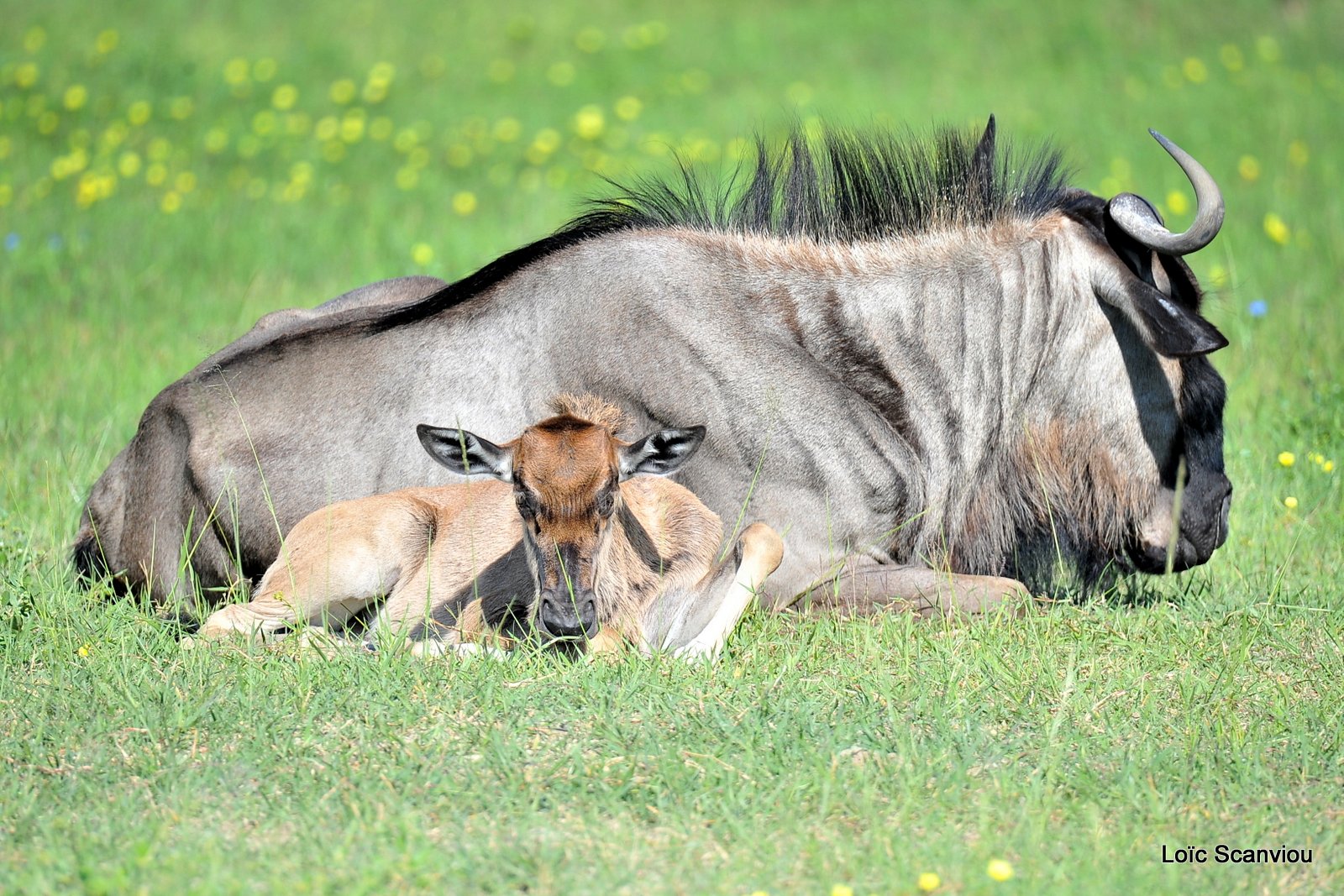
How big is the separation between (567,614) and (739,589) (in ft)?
2.39

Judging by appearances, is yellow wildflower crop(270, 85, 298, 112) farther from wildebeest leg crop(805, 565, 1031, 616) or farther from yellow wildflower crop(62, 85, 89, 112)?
wildebeest leg crop(805, 565, 1031, 616)

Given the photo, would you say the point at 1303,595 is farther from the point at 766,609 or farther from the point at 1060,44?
the point at 1060,44

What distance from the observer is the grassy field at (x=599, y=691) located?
149 inches

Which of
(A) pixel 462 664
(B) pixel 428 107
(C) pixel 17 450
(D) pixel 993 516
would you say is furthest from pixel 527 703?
(B) pixel 428 107

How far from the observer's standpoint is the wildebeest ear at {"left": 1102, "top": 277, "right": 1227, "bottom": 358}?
5.34 meters

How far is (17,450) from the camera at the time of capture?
25.4ft

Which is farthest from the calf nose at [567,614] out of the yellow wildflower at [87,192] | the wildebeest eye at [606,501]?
the yellow wildflower at [87,192]

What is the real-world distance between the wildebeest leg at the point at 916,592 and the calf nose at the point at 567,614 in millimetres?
1036

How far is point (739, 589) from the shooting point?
17.8 ft

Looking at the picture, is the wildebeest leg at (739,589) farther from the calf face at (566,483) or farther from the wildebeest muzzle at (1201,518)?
the wildebeest muzzle at (1201,518)

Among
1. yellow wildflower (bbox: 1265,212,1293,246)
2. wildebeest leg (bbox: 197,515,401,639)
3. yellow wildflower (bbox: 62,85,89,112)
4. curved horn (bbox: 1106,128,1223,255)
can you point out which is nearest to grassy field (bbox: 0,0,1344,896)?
yellow wildflower (bbox: 1265,212,1293,246)

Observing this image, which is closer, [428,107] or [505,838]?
[505,838]

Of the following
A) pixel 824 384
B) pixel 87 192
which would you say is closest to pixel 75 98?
pixel 87 192

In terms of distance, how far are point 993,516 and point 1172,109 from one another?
10092 mm
